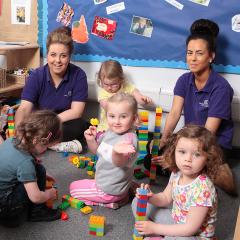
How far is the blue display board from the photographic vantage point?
2.05 m

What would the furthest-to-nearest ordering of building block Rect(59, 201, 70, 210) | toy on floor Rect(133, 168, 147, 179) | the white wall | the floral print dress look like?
1. the white wall
2. toy on floor Rect(133, 168, 147, 179)
3. building block Rect(59, 201, 70, 210)
4. the floral print dress

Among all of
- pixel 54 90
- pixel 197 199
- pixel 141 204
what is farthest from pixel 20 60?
pixel 197 199

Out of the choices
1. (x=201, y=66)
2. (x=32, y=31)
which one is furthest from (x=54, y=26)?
(x=201, y=66)

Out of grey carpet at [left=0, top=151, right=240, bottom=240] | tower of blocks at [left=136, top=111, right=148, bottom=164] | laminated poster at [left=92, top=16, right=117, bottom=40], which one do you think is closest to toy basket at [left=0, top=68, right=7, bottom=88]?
laminated poster at [left=92, top=16, right=117, bottom=40]

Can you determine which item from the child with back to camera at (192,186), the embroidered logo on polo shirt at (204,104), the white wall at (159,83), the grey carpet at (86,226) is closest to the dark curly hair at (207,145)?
the child with back to camera at (192,186)

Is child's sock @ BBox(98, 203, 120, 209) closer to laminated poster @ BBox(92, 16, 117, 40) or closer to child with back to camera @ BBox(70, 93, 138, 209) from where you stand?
child with back to camera @ BBox(70, 93, 138, 209)

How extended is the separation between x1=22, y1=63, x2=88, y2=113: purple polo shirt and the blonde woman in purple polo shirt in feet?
2.10

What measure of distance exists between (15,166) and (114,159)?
40cm

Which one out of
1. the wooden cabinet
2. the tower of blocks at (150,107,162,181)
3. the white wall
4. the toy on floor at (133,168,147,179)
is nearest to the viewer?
the tower of blocks at (150,107,162,181)

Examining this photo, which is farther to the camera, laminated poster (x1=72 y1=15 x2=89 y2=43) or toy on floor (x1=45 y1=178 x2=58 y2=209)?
laminated poster (x1=72 y1=15 x2=89 y2=43)

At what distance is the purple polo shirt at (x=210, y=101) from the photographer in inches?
71.3

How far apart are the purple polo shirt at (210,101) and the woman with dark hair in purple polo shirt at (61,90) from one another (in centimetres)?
66

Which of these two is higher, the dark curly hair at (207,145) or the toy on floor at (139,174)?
the dark curly hair at (207,145)

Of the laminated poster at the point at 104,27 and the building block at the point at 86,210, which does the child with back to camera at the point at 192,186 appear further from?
the laminated poster at the point at 104,27
